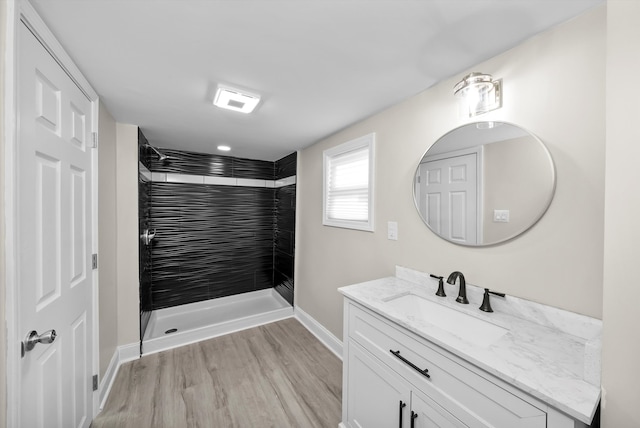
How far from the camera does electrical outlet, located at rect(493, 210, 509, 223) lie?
4.10 feet

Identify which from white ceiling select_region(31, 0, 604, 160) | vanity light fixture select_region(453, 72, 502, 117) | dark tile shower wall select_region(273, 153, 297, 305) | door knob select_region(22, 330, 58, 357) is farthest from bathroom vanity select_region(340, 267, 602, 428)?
dark tile shower wall select_region(273, 153, 297, 305)

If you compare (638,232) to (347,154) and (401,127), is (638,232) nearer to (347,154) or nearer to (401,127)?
(401,127)

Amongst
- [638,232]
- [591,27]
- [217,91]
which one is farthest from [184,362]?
[591,27]

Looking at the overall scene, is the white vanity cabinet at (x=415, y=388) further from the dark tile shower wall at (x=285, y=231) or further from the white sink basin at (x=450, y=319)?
the dark tile shower wall at (x=285, y=231)

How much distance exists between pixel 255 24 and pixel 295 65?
1.08 feet

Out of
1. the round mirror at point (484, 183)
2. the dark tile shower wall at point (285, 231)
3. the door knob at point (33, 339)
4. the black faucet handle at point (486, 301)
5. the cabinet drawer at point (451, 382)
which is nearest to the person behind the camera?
the cabinet drawer at point (451, 382)

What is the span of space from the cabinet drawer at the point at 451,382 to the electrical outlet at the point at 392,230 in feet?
2.37

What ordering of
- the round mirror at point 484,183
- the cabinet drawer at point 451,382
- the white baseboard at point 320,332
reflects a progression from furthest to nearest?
1. the white baseboard at point 320,332
2. the round mirror at point 484,183
3. the cabinet drawer at point 451,382

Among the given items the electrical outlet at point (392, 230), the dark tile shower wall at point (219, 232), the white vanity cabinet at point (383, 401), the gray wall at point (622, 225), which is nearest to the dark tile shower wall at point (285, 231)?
the dark tile shower wall at point (219, 232)

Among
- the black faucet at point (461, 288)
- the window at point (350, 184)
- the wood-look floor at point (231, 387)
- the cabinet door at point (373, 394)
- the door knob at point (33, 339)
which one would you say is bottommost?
the wood-look floor at point (231, 387)

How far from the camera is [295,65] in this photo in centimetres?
136

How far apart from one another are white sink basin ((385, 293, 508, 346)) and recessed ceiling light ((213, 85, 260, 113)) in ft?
5.28

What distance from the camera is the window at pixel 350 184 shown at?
2.16m

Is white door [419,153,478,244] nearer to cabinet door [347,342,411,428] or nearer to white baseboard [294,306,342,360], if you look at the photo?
cabinet door [347,342,411,428]
